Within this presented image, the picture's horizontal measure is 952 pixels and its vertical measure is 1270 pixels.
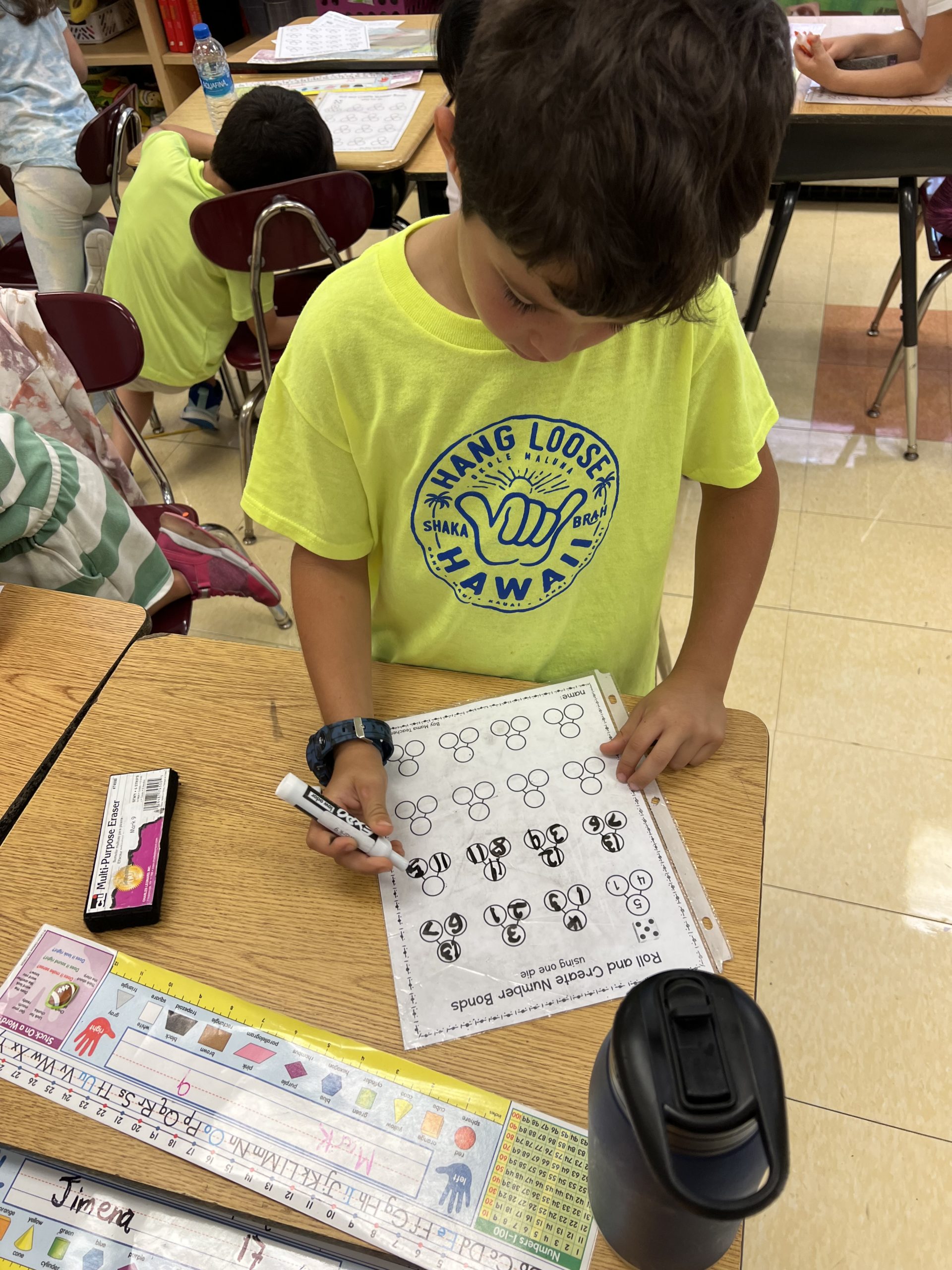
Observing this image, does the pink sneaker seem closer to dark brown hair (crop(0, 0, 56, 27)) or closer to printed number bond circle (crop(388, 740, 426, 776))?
printed number bond circle (crop(388, 740, 426, 776))

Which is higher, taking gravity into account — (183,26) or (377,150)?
(183,26)

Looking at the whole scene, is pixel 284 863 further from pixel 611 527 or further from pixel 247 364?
pixel 247 364

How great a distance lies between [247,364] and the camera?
194 centimetres

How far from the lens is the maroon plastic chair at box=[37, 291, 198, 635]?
4.45 feet

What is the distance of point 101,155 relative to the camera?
226 cm

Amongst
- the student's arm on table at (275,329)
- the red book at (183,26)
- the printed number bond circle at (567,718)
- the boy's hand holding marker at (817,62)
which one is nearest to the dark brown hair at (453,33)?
the printed number bond circle at (567,718)

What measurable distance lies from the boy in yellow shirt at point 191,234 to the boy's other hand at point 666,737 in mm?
1537

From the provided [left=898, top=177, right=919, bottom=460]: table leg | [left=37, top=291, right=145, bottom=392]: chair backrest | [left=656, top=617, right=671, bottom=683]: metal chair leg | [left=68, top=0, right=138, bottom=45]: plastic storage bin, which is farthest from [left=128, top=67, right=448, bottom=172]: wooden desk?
[left=68, top=0, right=138, bottom=45]: plastic storage bin

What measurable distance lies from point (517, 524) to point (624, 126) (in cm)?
37

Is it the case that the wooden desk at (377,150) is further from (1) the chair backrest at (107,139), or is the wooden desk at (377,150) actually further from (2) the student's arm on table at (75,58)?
(2) the student's arm on table at (75,58)

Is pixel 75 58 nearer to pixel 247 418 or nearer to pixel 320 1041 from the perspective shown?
pixel 247 418

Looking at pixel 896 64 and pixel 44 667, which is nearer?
pixel 44 667

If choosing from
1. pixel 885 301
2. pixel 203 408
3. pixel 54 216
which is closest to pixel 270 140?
pixel 203 408

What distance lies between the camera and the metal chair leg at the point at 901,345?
2.04 meters
